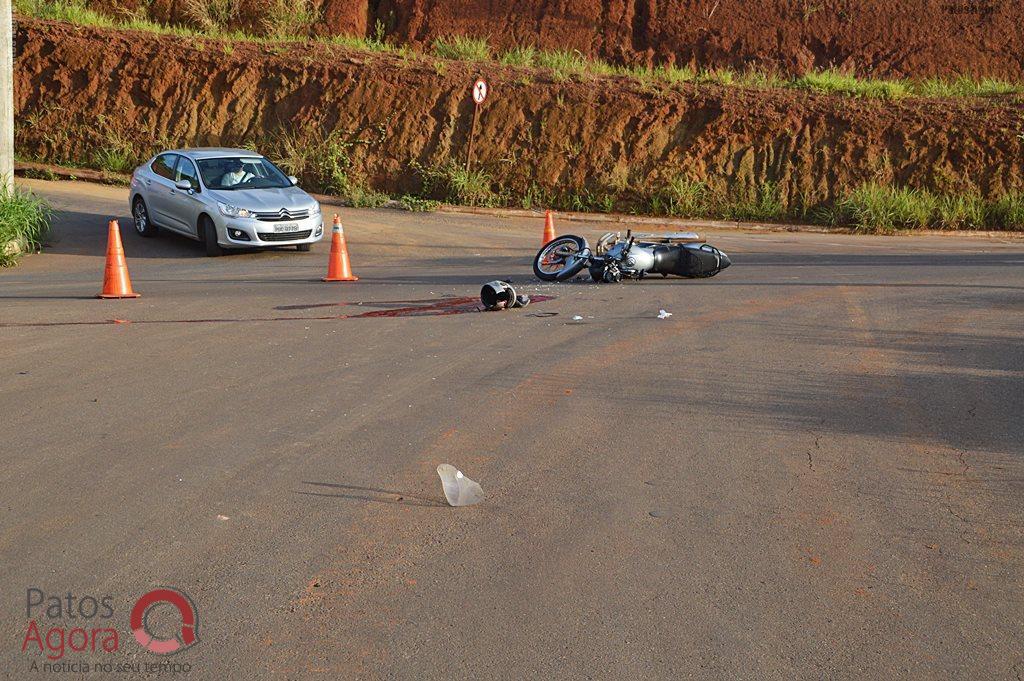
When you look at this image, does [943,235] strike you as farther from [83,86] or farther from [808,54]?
[83,86]

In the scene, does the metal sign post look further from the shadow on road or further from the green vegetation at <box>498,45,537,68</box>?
the shadow on road

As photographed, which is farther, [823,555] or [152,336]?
[152,336]

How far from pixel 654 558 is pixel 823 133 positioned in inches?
1027

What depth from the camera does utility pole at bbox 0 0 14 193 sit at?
742 inches

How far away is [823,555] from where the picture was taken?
552cm

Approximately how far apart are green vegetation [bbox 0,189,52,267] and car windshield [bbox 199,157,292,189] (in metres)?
2.83

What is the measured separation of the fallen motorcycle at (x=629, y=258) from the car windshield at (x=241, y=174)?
277 inches

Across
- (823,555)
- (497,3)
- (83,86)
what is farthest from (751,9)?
(823,555)

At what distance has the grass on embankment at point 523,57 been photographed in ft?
104

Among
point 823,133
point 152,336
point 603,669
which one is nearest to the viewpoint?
point 603,669

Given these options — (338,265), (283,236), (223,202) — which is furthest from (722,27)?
(338,265)

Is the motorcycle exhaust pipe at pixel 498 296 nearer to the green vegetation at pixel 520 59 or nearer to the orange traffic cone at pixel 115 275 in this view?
the orange traffic cone at pixel 115 275

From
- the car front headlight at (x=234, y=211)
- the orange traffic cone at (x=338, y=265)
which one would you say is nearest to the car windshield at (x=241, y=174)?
the car front headlight at (x=234, y=211)

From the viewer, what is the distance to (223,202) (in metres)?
19.7
